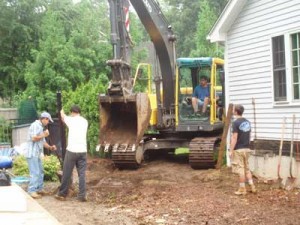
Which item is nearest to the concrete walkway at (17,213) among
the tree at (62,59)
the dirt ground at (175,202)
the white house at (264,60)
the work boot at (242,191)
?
the dirt ground at (175,202)

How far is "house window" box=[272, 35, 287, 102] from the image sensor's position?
39.0 feet

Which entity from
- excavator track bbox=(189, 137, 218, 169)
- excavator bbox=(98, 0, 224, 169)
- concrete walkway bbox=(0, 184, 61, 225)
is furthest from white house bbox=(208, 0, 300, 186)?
concrete walkway bbox=(0, 184, 61, 225)

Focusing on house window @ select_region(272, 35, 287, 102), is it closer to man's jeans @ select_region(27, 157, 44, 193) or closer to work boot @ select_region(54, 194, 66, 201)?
work boot @ select_region(54, 194, 66, 201)

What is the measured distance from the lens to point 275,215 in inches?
325

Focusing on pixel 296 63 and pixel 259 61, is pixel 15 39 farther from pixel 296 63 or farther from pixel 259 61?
pixel 296 63

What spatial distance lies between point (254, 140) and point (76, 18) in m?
18.4

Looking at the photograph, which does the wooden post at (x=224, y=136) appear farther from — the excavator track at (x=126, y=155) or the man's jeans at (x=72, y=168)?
the man's jeans at (x=72, y=168)

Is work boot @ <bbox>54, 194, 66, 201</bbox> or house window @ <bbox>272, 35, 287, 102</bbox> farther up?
house window @ <bbox>272, 35, 287, 102</bbox>

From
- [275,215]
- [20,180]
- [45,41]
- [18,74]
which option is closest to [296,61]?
[275,215]

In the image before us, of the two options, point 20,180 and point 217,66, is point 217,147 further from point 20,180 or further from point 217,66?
point 20,180

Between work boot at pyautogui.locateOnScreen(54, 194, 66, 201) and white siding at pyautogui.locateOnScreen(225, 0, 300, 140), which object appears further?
white siding at pyautogui.locateOnScreen(225, 0, 300, 140)

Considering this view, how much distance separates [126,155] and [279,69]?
469 cm

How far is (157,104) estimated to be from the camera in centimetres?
1563

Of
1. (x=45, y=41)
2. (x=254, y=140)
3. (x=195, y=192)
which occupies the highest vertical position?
(x=45, y=41)
